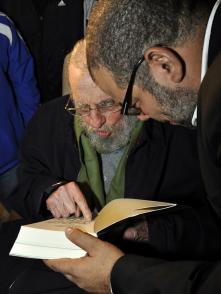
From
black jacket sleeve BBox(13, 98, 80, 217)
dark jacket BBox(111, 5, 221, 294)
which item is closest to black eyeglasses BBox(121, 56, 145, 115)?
dark jacket BBox(111, 5, 221, 294)

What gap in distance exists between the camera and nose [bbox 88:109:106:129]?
6.07 feet

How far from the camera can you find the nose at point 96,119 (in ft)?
6.07

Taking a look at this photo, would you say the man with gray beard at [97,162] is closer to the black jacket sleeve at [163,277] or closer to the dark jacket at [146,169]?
the dark jacket at [146,169]

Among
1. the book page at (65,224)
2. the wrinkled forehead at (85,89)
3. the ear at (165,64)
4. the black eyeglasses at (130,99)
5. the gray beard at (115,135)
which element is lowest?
the book page at (65,224)

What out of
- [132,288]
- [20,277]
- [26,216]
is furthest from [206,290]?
[26,216]

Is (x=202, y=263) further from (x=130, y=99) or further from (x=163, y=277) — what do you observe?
(x=130, y=99)

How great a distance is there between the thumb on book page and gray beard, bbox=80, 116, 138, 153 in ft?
1.86

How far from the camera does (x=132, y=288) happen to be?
122 centimetres

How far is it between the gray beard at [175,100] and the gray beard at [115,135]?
1.92 ft

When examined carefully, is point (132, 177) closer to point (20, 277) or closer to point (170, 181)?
point (170, 181)

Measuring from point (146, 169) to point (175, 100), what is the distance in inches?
27.5

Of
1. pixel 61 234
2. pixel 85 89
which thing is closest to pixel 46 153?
pixel 85 89

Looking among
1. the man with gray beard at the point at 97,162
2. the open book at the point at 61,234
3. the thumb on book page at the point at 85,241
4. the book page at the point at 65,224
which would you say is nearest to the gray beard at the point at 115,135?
the man with gray beard at the point at 97,162

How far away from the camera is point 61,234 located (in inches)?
57.6
